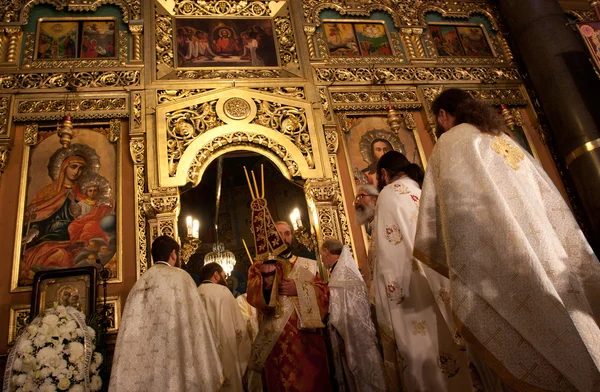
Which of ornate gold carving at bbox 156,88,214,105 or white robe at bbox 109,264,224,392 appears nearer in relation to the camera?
white robe at bbox 109,264,224,392

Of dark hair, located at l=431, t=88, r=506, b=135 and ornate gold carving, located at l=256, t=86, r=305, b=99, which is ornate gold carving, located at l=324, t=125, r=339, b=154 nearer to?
ornate gold carving, located at l=256, t=86, r=305, b=99

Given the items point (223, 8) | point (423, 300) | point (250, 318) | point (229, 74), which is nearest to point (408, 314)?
point (423, 300)

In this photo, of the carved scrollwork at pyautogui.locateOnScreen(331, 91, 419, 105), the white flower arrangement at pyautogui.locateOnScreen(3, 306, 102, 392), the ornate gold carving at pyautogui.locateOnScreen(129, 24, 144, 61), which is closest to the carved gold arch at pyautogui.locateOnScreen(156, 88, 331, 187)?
the carved scrollwork at pyautogui.locateOnScreen(331, 91, 419, 105)

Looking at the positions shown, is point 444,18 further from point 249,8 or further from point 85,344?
point 85,344

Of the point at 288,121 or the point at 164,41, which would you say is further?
the point at 164,41

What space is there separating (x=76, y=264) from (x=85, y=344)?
158cm

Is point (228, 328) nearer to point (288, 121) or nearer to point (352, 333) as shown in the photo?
point (352, 333)

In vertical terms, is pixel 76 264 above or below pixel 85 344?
above

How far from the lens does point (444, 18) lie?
815 cm

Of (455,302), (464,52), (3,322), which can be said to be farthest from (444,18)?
(3,322)

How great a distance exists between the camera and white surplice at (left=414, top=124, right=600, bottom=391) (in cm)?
193

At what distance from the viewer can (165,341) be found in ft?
11.6

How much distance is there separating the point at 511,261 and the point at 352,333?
2.03m

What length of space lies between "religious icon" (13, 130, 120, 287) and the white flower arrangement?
1.38 m
